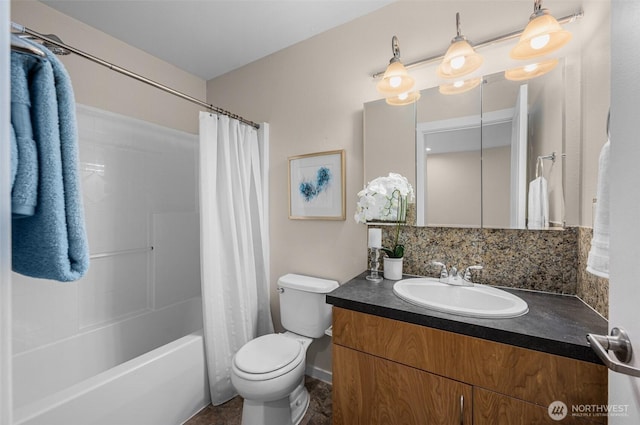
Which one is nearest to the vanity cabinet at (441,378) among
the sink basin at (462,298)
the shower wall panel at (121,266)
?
the sink basin at (462,298)

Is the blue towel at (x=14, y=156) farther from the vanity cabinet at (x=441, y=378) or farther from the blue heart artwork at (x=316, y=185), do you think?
the blue heart artwork at (x=316, y=185)

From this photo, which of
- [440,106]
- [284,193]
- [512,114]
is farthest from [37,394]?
[512,114]

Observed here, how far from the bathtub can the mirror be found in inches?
64.5

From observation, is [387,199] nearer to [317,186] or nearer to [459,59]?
[317,186]

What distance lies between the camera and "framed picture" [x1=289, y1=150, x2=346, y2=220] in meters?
1.83

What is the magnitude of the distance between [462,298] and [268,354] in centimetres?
110

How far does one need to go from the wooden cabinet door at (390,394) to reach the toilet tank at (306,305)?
1.57 ft

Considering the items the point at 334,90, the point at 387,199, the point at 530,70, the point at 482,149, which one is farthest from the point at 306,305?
the point at 530,70

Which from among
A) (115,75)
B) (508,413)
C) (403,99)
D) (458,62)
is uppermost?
(115,75)

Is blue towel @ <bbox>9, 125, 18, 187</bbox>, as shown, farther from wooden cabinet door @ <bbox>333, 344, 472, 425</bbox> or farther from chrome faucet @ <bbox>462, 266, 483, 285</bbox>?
chrome faucet @ <bbox>462, 266, 483, 285</bbox>

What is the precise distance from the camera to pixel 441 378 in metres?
0.99

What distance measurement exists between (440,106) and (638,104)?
1.01 metres

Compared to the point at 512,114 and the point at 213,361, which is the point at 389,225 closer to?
the point at 512,114

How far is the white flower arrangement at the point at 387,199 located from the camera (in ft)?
4.90
